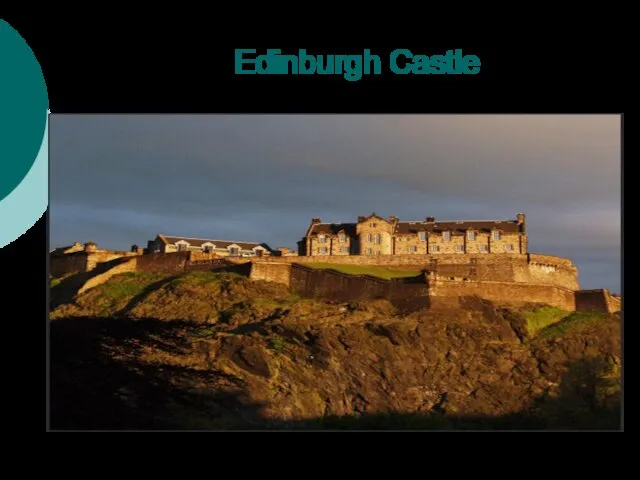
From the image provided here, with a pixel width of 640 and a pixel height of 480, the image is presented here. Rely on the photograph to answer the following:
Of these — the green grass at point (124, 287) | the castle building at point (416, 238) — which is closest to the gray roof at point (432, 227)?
the castle building at point (416, 238)

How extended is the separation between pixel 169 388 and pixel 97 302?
13.7 meters

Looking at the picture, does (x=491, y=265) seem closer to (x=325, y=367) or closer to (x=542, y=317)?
(x=542, y=317)

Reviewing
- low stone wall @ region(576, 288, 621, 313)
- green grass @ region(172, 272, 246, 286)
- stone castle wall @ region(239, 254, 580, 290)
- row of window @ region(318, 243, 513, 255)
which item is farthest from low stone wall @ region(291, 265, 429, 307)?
low stone wall @ region(576, 288, 621, 313)

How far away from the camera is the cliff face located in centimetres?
4259

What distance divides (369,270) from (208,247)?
39.3ft

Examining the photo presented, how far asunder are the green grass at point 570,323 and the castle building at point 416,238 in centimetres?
625

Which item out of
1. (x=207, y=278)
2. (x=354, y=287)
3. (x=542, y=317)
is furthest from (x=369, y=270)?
(x=542, y=317)

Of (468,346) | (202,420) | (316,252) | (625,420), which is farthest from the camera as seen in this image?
(316,252)

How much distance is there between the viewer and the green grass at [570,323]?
50688 millimetres

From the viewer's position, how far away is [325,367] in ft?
154

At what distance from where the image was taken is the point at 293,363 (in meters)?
46.8

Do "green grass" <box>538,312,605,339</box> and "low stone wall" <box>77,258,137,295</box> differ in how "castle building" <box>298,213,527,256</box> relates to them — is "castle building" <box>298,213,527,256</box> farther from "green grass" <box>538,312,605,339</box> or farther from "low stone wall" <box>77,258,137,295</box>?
"low stone wall" <box>77,258,137,295</box>

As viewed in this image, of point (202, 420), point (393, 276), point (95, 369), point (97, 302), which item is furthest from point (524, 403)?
point (97, 302)

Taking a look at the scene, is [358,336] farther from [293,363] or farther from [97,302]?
[97,302]
